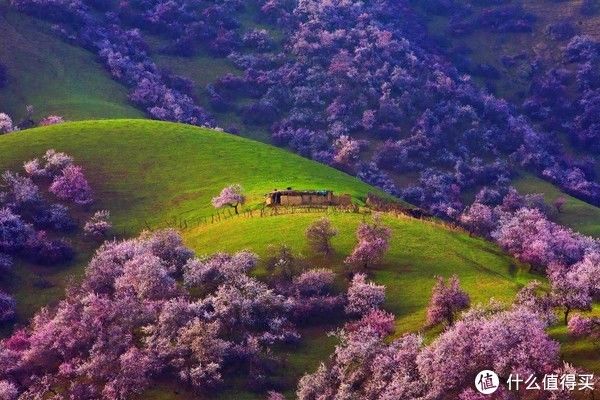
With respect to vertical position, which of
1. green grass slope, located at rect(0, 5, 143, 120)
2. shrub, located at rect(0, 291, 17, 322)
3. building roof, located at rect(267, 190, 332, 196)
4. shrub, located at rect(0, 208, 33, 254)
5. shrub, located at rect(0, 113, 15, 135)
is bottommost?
shrub, located at rect(0, 291, 17, 322)

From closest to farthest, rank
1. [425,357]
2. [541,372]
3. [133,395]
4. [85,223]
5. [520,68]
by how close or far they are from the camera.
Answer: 1. [541,372]
2. [425,357]
3. [133,395]
4. [85,223]
5. [520,68]

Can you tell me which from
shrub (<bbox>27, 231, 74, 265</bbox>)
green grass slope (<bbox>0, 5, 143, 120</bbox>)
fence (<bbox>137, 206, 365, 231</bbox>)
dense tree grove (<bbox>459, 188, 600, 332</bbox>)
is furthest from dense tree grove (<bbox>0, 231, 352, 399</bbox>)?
green grass slope (<bbox>0, 5, 143, 120</bbox>)

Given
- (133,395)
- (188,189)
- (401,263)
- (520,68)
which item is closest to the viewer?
(133,395)

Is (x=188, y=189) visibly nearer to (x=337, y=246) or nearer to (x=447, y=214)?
(x=337, y=246)

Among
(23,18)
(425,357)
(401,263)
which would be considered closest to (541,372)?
(425,357)

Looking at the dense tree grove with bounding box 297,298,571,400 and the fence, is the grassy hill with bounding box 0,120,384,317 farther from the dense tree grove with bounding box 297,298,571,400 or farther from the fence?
the dense tree grove with bounding box 297,298,571,400

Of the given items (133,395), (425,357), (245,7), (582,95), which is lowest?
(133,395)

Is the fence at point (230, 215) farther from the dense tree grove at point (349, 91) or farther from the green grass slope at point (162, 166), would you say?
the dense tree grove at point (349, 91)
